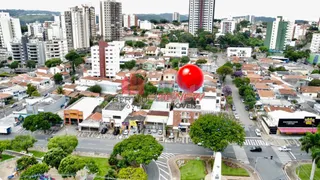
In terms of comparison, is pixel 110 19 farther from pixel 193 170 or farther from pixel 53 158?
pixel 193 170

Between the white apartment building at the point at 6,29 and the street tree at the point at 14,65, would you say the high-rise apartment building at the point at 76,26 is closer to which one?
the white apartment building at the point at 6,29

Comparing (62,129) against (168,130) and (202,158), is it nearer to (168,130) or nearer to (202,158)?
(168,130)

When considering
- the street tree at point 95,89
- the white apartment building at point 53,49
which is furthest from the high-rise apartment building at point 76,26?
the street tree at point 95,89

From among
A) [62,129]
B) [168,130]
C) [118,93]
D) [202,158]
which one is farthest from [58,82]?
[202,158]

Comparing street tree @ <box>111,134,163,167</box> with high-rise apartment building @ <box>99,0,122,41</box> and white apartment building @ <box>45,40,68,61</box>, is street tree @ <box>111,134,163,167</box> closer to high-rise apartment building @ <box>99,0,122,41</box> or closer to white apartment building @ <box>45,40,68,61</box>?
white apartment building @ <box>45,40,68,61</box>

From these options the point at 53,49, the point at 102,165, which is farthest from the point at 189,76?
the point at 53,49
